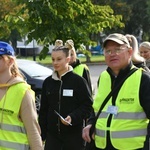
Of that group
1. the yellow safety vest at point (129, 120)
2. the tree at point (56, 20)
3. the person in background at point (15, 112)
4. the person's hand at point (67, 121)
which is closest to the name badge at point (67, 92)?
the person's hand at point (67, 121)

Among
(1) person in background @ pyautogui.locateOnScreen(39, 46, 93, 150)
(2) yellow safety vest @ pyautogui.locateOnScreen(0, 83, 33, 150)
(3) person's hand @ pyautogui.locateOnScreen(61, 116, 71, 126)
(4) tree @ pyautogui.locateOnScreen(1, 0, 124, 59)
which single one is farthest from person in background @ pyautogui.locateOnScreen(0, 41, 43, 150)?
(4) tree @ pyautogui.locateOnScreen(1, 0, 124, 59)

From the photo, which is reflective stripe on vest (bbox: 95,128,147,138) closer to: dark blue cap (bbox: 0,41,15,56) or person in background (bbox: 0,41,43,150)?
person in background (bbox: 0,41,43,150)

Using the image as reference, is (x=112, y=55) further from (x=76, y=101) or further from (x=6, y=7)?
(x=6, y=7)

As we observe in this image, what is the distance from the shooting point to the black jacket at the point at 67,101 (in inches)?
206

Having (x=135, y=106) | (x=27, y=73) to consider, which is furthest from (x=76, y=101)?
(x=27, y=73)

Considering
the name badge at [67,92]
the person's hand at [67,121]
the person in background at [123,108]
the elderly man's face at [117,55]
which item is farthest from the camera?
the name badge at [67,92]

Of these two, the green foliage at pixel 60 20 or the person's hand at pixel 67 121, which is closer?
the person's hand at pixel 67 121

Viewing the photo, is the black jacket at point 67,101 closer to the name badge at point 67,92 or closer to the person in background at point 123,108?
the name badge at point 67,92

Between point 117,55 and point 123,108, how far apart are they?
454 millimetres

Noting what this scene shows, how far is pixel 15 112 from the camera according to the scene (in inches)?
140

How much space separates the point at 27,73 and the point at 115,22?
5024mm

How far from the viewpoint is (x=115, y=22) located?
32.4 feet

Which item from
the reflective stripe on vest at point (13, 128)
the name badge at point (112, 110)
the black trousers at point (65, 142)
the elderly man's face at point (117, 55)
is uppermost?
the elderly man's face at point (117, 55)

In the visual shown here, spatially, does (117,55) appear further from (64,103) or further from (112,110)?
(64,103)
